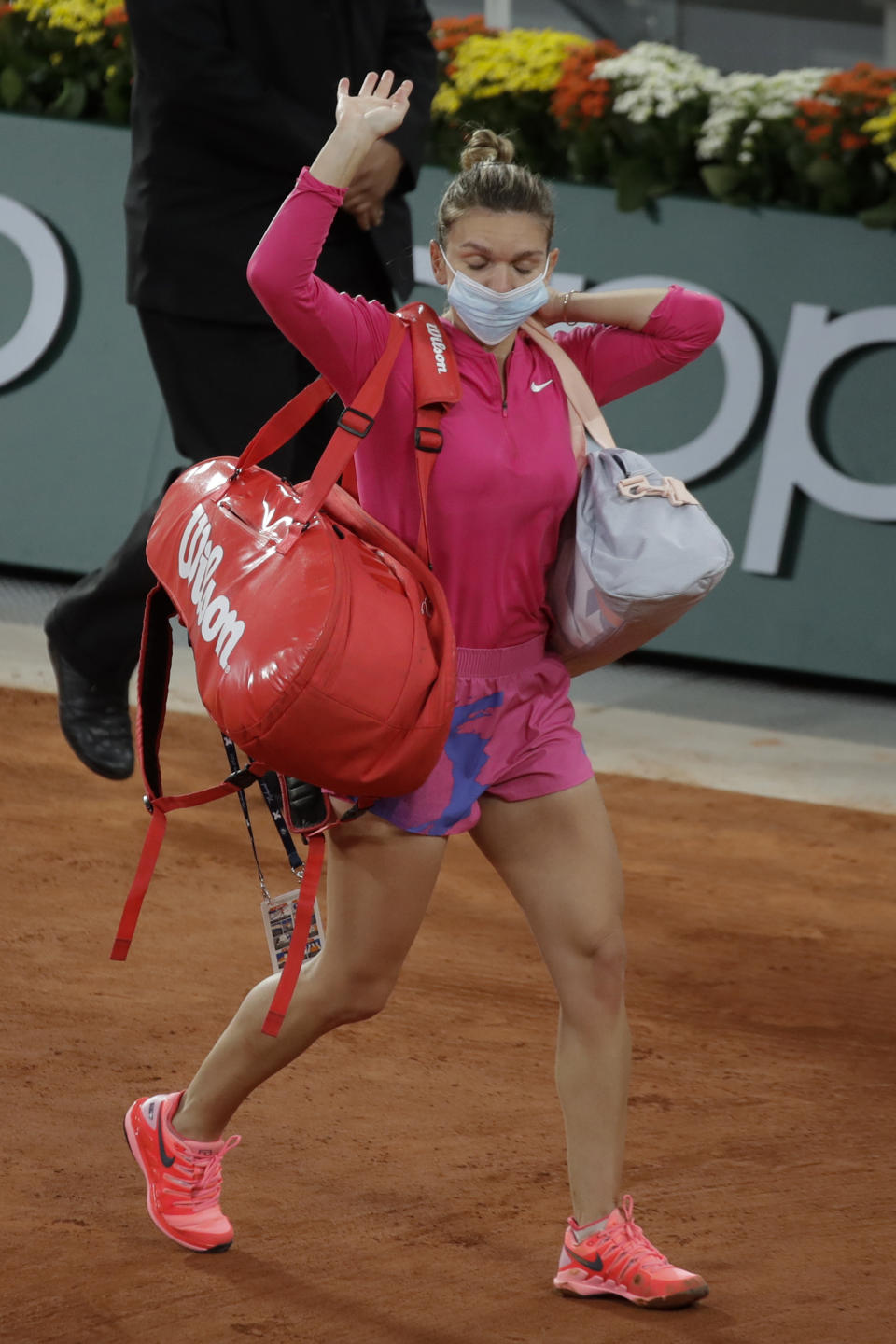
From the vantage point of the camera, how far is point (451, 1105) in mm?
4074

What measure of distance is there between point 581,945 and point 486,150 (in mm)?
1475

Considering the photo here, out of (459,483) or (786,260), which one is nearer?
(459,483)

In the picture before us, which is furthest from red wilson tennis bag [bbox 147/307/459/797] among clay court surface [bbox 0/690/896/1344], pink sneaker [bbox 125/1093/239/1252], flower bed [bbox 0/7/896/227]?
flower bed [bbox 0/7/896/227]

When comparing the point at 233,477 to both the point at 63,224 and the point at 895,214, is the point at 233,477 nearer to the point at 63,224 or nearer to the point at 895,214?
the point at 895,214

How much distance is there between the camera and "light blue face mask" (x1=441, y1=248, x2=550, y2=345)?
3.17 metres

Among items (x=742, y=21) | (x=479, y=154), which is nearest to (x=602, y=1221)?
(x=479, y=154)

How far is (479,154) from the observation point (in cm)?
337

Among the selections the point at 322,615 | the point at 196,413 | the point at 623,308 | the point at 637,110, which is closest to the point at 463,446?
the point at 322,615

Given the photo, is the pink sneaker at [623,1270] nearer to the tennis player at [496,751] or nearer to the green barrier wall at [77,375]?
the tennis player at [496,751]

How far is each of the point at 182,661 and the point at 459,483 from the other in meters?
4.86

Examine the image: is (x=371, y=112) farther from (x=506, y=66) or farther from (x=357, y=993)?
(x=506, y=66)

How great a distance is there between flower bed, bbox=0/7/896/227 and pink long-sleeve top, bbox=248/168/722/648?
15.5 feet

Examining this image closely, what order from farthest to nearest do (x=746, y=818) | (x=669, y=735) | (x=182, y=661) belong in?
1. (x=182, y=661)
2. (x=669, y=735)
3. (x=746, y=818)

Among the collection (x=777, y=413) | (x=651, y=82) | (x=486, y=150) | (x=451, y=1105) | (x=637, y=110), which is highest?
(x=486, y=150)
